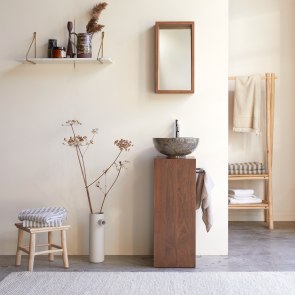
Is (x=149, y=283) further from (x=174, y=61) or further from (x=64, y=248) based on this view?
(x=174, y=61)

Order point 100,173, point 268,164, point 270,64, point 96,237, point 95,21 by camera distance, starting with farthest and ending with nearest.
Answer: point 270,64 → point 268,164 → point 100,173 → point 95,21 → point 96,237

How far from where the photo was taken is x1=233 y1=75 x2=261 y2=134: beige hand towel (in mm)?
5508

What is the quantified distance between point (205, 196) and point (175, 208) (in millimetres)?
269

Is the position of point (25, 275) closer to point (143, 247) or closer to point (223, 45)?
point (143, 247)

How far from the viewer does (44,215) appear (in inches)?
148

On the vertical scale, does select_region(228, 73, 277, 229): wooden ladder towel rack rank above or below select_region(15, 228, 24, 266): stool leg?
above

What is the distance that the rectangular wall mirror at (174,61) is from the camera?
4.18 metres

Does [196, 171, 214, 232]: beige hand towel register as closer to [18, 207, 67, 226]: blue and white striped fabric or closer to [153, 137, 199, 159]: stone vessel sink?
[153, 137, 199, 159]: stone vessel sink

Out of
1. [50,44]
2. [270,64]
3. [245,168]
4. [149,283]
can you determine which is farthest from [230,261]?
[270,64]

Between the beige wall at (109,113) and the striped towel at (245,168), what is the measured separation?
4.13 ft

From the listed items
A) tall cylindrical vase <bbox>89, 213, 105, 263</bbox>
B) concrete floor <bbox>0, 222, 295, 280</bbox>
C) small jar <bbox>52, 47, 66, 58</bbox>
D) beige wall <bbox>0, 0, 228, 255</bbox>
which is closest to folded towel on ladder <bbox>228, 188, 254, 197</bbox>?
concrete floor <bbox>0, 222, 295, 280</bbox>

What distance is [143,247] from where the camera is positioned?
168 inches

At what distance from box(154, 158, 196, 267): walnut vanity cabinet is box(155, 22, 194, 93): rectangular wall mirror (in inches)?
27.1

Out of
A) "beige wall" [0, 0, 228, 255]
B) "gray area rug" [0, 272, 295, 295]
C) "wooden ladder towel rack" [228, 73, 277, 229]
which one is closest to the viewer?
"gray area rug" [0, 272, 295, 295]
